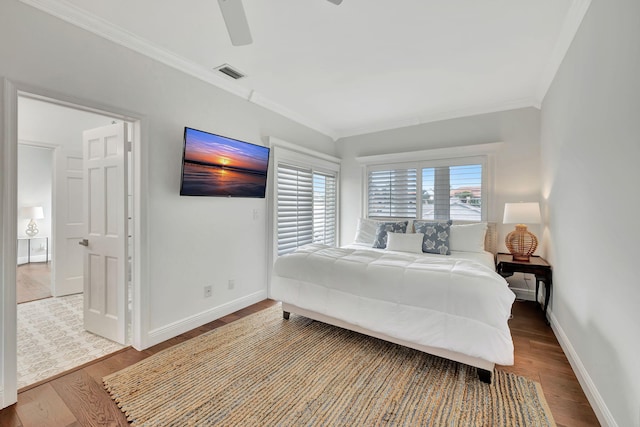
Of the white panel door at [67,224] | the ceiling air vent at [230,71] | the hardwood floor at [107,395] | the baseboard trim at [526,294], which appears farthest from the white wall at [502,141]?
the white panel door at [67,224]

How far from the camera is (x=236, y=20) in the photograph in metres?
1.60

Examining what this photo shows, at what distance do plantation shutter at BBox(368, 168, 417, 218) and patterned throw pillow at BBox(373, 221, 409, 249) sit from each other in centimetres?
57

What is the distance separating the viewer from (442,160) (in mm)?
4184

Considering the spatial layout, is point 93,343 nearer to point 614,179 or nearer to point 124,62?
point 124,62

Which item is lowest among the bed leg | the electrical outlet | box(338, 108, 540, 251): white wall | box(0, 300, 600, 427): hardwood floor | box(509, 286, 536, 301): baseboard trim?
box(0, 300, 600, 427): hardwood floor

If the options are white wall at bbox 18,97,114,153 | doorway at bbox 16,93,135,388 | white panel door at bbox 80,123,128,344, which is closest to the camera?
white panel door at bbox 80,123,128,344

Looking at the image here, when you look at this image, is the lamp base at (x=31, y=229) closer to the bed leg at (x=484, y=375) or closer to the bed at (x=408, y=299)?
the bed at (x=408, y=299)

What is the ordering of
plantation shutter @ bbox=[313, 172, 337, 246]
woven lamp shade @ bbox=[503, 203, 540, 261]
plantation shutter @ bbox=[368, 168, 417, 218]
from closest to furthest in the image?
woven lamp shade @ bbox=[503, 203, 540, 261]
plantation shutter @ bbox=[368, 168, 417, 218]
plantation shutter @ bbox=[313, 172, 337, 246]

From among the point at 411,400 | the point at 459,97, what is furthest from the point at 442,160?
the point at 411,400

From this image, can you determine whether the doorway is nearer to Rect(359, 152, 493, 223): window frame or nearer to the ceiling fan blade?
the ceiling fan blade

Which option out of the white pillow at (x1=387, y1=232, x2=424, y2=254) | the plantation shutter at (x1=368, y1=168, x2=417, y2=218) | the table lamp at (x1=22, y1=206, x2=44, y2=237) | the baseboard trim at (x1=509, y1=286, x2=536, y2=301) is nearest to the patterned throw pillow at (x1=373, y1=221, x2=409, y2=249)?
the white pillow at (x1=387, y1=232, x2=424, y2=254)

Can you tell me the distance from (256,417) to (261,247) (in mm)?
2155

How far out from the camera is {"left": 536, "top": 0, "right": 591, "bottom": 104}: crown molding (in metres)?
1.90

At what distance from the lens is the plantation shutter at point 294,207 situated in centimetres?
388
